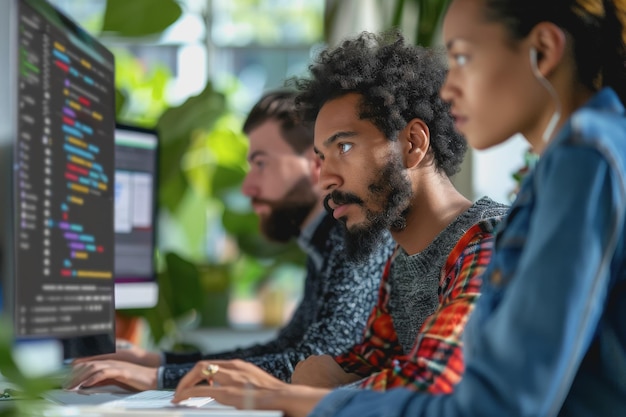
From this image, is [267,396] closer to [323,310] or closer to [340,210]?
[340,210]

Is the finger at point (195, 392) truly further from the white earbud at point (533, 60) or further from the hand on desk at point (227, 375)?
the white earbud at point (533, 60)

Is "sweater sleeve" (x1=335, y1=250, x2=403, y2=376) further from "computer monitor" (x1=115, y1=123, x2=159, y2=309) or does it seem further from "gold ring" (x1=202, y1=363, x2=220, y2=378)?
"computer monitor" (x1=115, y1=123, x2=159, y2=309)

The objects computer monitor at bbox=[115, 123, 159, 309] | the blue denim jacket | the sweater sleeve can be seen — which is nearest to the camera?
the blue denim jacket

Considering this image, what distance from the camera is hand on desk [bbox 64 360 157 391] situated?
1534 mm

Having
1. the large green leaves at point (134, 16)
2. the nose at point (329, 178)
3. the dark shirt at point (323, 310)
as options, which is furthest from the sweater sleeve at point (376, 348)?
the large green leaves at point (134, 16)

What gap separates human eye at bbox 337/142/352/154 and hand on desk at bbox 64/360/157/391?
0.53 metres

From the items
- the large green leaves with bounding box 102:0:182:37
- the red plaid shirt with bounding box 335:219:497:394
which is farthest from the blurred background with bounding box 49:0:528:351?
the red plaid shirt with bounding box 335:219:497:394

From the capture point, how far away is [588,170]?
2.64ft

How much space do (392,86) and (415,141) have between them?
3.6 inches

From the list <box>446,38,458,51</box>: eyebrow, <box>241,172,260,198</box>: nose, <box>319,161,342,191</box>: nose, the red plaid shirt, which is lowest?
the red plaid shirt

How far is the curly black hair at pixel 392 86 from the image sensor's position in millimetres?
1397

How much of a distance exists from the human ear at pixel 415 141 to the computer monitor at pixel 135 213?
34.1 inches

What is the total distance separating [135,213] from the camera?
2.15m

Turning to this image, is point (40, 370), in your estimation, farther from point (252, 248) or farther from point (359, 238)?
point (252, 248)
